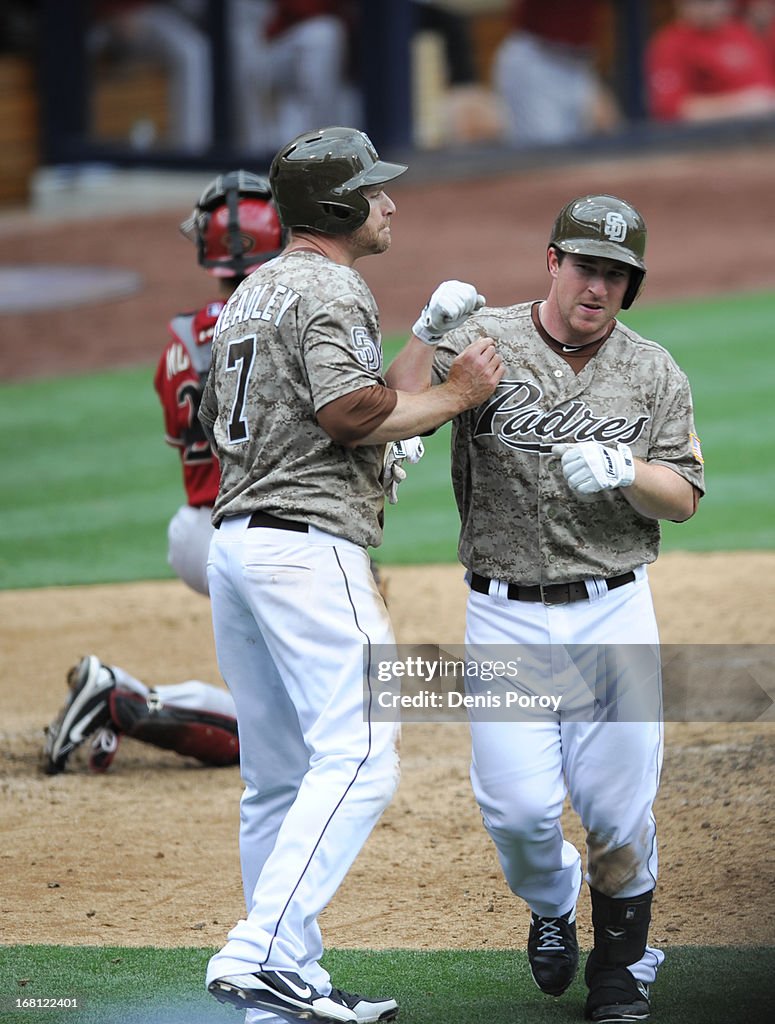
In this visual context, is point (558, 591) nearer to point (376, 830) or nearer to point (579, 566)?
point (579, 566)

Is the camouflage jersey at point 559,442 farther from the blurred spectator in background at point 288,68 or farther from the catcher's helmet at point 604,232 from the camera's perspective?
the blurred spectator in background at point 288,68

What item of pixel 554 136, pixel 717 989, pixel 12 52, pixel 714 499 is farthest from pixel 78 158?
pixel 717 989

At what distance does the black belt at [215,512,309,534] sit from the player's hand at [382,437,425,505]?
0.93 ft

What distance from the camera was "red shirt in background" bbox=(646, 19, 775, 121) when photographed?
17.0 meters

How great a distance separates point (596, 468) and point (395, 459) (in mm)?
574

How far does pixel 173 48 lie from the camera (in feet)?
56.3

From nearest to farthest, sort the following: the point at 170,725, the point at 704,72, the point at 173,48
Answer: the point at 170,725, the point at 704,72, the point at 173,48

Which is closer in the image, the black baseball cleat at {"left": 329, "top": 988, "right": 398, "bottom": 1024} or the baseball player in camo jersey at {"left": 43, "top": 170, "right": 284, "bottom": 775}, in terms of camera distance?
the black baseball cleat at {"left": 329, "top": 988, "right": 398, "bottom": 1024}

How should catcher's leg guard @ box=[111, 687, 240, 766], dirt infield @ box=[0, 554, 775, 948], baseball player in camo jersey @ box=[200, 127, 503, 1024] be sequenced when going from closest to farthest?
1. baseball player in camo jersey @ box=[200, 127, 503, 1024]
2. dirt infield @ box=[0, 554, 775, 948]
3. catcher's leg guard @ box=[111, 687, 240, 766]

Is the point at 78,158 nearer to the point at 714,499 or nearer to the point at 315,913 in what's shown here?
the point at 714,499

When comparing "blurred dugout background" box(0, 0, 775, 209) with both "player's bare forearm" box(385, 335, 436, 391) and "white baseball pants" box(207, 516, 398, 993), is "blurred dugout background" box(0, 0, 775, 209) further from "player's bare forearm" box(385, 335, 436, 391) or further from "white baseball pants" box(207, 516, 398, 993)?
"white baseball pants" box(207, 516, 398, 993)

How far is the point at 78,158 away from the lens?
17.3 metres

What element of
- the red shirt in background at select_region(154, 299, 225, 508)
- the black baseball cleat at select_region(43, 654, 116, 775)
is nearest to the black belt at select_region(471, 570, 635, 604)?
the red shirt in background at select_region(154, 299, 225, 508)

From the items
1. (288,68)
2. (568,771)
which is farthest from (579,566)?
(288,68)
